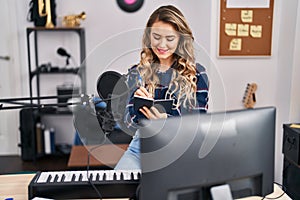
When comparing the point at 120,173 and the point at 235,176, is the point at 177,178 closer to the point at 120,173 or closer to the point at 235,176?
the point at 235,176

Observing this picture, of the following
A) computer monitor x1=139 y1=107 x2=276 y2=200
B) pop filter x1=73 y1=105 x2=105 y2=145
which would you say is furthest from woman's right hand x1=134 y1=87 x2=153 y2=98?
computer monitor x1=139 y1=107 x2=276 y2=200

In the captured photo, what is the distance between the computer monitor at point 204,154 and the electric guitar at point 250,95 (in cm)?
198

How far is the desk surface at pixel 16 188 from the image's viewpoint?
1.43m

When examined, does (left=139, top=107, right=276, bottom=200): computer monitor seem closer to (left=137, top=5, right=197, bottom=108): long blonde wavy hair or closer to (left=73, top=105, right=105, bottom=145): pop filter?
(left=73, top=105, right=105, bottom=145): pop filter

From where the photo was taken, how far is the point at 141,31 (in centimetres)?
129

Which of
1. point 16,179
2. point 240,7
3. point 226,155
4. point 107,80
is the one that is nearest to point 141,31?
point 107,80

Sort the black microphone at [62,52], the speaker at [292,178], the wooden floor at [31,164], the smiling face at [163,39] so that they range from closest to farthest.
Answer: the smiling face at [163,39]
the speaker at [292,178]
the wooden floor at [31,164]
the black microphone at [62,52]

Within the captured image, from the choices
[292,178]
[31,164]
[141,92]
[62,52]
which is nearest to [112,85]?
[141,92]

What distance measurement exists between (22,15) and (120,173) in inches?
113

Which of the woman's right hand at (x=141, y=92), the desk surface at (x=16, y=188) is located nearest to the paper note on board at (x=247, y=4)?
the desk surface at (x=16, y=188)

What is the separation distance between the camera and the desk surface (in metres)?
1.43

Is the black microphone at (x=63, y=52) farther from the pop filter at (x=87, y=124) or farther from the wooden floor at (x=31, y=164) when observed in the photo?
the pop filter at (x=87, y=124)

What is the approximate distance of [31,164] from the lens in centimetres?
366

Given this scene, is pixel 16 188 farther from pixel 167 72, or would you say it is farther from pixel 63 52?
pixel 63 52
